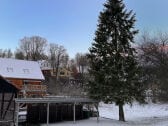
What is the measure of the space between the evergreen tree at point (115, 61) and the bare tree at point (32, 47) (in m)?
53.9

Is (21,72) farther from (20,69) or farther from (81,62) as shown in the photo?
(81,62)

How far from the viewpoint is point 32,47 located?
286 feet

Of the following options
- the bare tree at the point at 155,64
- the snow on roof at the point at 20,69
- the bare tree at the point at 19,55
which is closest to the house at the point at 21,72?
the snow on roof at the point at 20,69

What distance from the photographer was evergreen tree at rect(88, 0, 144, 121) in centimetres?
3153

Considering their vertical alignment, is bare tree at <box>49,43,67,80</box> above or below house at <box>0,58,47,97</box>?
above

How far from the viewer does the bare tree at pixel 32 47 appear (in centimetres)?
8644

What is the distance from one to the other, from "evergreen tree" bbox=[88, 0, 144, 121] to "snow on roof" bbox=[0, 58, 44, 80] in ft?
69.9

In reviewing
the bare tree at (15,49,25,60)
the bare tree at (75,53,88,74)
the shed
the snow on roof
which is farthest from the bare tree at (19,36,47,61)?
the shed

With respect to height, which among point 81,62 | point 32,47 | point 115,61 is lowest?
point 115,61

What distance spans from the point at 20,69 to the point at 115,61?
25.0 meters

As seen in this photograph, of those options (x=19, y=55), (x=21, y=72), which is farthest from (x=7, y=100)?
(x=19, y=55)

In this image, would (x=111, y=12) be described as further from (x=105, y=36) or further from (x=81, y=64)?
(x=81, y=64)

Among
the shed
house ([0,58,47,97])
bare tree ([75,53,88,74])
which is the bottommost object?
the shed

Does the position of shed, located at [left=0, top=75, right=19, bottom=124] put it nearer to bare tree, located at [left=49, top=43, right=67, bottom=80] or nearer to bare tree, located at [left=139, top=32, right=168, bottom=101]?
bare tree, located at [left=139, top=32, right=168, bottom=101]
